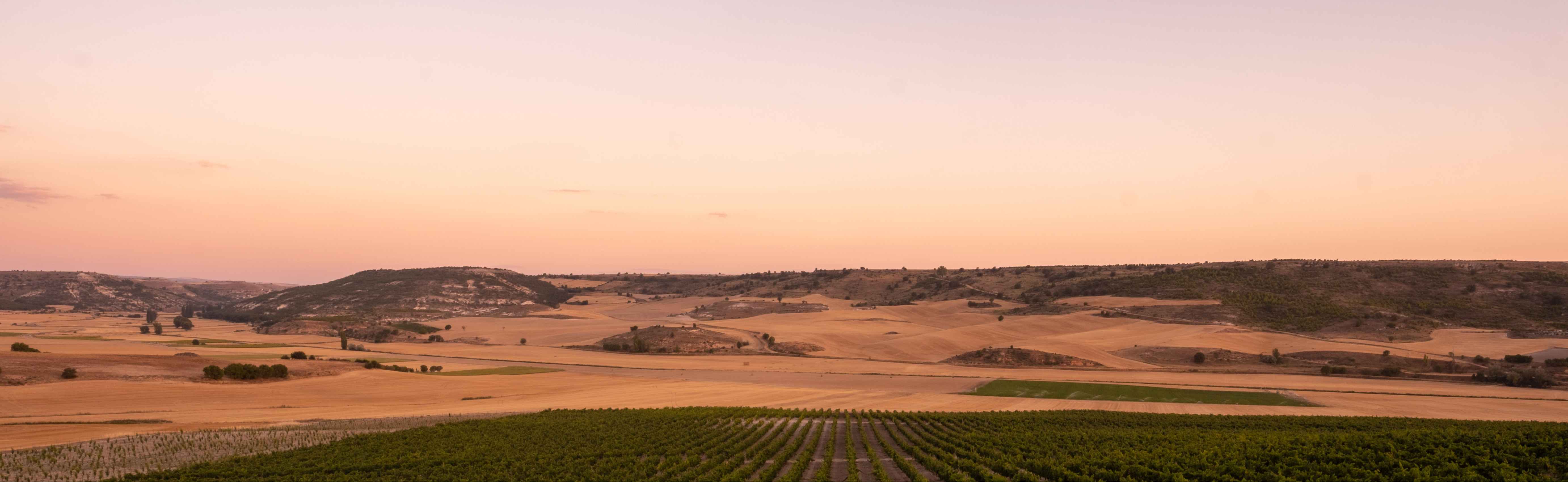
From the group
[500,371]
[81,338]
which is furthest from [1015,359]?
[81,338]

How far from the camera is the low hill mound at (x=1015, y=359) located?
100312mm

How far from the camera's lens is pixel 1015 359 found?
4114 inches

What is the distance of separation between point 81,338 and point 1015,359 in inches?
5867

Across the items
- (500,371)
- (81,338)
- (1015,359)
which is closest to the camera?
(500,371)

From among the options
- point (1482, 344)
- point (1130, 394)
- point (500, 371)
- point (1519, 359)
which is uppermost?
point (1482, 344)

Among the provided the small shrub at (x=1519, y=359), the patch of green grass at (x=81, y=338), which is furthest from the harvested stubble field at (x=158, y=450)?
the small shrub at (x=1519, y=359)

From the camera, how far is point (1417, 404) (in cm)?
6359

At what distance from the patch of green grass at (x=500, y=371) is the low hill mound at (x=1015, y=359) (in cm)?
5659

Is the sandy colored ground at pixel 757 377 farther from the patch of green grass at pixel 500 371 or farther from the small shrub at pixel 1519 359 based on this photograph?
the small shrub at pixel 1519 359

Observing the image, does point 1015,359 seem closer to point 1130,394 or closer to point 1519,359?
point 1130,394

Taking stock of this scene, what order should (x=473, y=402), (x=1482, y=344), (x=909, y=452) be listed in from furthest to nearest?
(x=1482, y=344) → (x=473, y=402) → (x=909, y=452)

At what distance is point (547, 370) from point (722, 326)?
5431cm

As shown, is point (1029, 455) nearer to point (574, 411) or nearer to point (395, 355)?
point (574, 411)

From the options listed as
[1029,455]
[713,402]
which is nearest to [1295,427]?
[1029,455]
